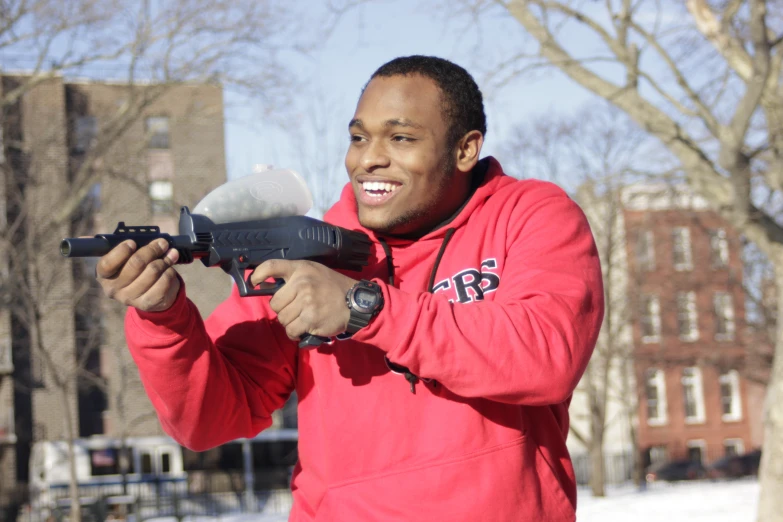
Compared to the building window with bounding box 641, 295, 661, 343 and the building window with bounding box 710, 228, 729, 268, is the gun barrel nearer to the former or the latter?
the building window with bounding box 641, 295, 661, 343

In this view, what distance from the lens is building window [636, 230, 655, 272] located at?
→ 1102 inches

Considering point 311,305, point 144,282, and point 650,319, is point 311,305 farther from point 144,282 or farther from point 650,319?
point 650,319

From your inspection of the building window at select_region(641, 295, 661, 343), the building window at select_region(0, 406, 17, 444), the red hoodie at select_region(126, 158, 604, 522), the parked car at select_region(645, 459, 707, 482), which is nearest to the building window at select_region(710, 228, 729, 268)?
the building window at select_region(641, 295, 661, 343)

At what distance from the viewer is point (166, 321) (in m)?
2.06

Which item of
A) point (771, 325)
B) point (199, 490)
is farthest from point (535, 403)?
point (199, 490)

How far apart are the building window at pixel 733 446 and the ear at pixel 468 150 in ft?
144

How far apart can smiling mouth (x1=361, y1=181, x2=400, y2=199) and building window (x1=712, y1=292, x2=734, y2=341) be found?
104 feet

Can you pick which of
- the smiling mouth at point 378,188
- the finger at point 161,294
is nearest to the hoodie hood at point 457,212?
the smiling mouth at point 378,188

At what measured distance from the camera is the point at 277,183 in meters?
2.26

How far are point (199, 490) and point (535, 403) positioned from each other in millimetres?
31231

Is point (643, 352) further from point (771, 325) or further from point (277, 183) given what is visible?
point (277, 183)

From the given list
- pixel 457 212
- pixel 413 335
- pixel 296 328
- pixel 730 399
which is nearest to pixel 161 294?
pixel 296 328

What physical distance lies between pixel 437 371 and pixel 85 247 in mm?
737

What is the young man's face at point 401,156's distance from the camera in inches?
88.4
